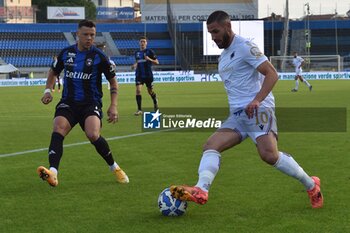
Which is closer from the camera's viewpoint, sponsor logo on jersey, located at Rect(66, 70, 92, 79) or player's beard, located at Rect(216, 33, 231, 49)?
player's beard, located at Rect(216, 33, 231, 49)

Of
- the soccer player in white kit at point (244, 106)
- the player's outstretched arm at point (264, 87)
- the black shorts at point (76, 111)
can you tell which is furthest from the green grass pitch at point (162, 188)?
the player's outstretched arm at point (264, 87)

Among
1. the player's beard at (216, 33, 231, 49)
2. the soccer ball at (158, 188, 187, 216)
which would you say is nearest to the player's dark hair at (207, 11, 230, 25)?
the player's beard at (216, 33, 231, 49)

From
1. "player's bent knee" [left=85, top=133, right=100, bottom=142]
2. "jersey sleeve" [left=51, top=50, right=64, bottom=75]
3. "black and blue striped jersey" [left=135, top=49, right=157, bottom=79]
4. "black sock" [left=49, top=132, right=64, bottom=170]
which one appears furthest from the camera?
"black and blue striped jersey" [left=135, top=49, right=157, bottom=79]

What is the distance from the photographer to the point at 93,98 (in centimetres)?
750

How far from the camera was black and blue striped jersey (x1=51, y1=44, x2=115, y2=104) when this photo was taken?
738 cm

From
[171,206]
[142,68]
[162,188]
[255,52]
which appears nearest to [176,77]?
[142,68]

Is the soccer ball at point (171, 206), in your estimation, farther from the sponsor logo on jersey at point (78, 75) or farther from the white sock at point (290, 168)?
the sponsor logo on jersey at point (78, 75)

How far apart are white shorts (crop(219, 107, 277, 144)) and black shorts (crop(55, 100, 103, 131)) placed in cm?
211

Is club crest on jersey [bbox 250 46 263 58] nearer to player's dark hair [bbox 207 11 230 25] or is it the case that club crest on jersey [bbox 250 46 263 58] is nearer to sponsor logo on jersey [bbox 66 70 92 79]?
player's dark hair [bbox 207 11 230 25]

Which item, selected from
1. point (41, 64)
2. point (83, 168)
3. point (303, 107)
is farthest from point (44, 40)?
point (83, 168)

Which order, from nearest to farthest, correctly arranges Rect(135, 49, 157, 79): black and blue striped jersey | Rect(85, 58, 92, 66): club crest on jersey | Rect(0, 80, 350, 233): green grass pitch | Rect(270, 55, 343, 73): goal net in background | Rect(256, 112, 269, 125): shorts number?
1. Rect(0, 80, 350, 233): green grass pitch
2. Rect(256, 112, 269, 125): shorts number
3. Rect(85, 58, 92, 66): club crest on jersey
4. Rect(135, 49, 157, 79): black and blue striped jersey
5. Rect(270, 55, 343, 73): goal net in background

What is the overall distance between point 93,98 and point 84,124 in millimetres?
342

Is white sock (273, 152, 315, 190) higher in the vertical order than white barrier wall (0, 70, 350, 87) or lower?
higher

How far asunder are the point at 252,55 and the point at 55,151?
2.65 m
